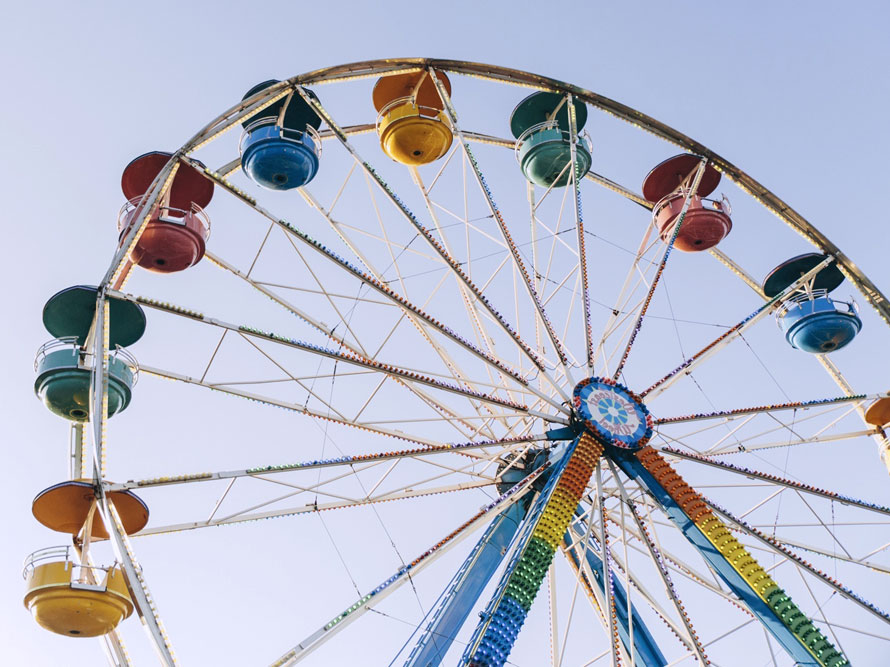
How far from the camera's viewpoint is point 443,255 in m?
11.9

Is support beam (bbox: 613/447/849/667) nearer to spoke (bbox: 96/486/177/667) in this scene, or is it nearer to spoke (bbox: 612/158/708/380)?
spoke (bbox: 612/158/708/380)

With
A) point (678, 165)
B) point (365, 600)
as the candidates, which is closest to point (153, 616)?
point (365, 600)

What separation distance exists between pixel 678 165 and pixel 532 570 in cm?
693

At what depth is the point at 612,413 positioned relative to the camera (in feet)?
38.8

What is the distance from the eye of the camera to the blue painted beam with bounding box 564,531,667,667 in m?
11.9

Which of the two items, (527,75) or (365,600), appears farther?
(527,75)

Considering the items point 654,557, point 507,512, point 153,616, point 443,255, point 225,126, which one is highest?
point 225,126

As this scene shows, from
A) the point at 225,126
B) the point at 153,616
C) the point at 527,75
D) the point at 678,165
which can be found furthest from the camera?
the point at 678,165

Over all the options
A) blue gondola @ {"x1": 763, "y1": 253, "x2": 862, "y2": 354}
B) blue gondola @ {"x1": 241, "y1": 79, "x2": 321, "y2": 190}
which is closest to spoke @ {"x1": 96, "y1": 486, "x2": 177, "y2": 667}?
blue gondola @ {"x1": 241, "y1": 79, "x2": 321, "y2": 190}

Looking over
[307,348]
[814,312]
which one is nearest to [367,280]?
[307,348]

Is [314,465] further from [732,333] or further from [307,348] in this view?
[732,333]

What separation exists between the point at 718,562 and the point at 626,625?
6.21 feet

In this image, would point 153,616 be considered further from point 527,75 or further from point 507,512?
point 527,75

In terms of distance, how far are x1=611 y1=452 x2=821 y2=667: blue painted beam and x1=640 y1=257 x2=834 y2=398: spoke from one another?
1.08 metres
